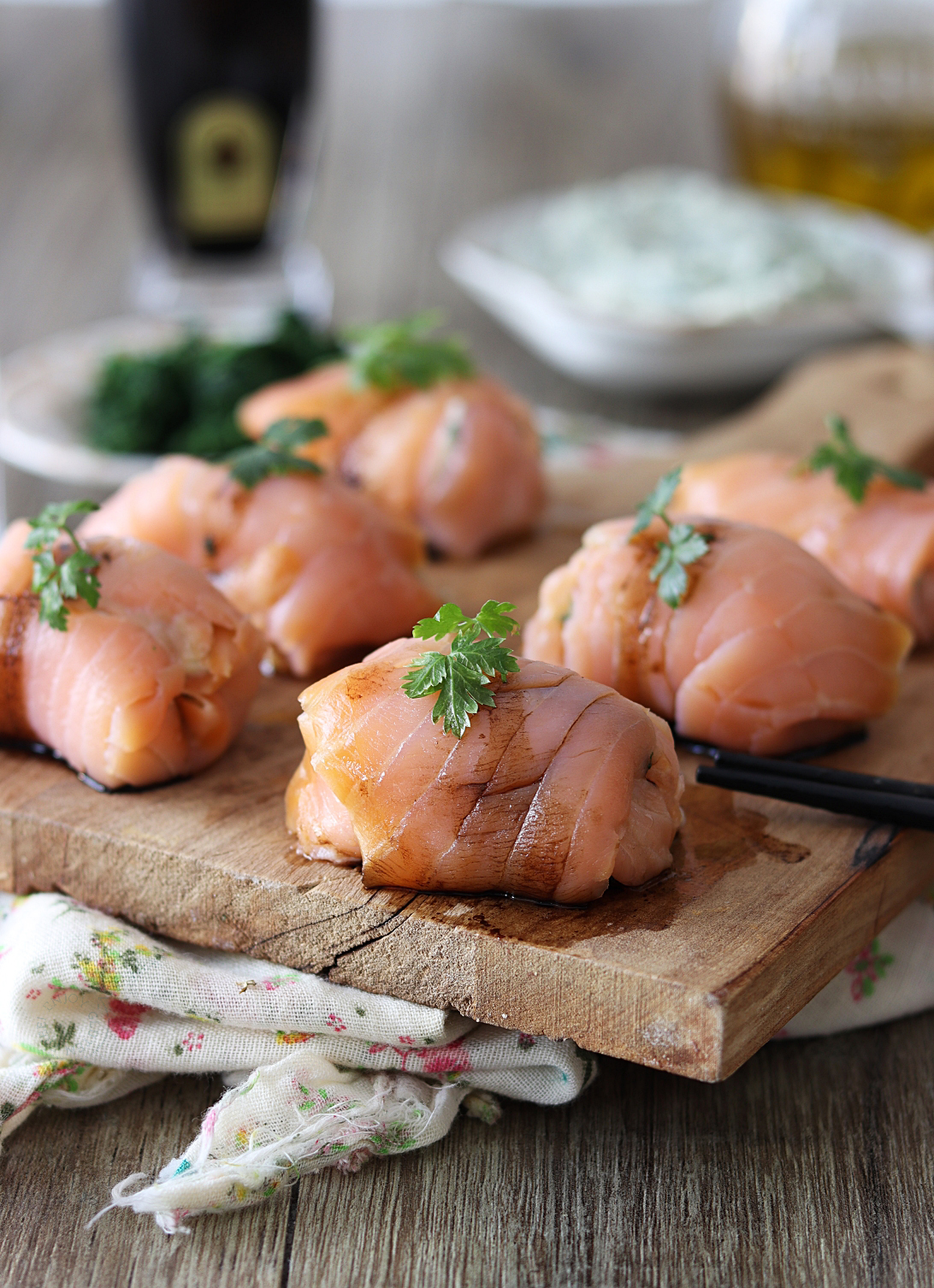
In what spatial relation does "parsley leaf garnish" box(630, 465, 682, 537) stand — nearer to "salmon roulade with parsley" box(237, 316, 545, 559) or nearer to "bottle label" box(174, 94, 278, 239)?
"salmon roulade with parsley" box(237, 316, 545, 559)

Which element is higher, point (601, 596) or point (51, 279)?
point (601, 596)

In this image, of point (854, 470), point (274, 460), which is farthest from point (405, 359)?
point (854, 470)

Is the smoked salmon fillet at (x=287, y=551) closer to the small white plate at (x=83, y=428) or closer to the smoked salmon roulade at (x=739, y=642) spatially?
the smoked salmon roulade at (x=739, y=642)

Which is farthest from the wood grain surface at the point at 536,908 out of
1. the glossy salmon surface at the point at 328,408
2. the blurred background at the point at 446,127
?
the blurred background at the point at 446,127

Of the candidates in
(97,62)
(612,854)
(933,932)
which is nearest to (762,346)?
(933,932)

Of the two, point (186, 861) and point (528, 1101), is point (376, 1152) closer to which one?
point (528, 1101)

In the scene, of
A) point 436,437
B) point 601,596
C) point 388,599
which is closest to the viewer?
point 601,596
